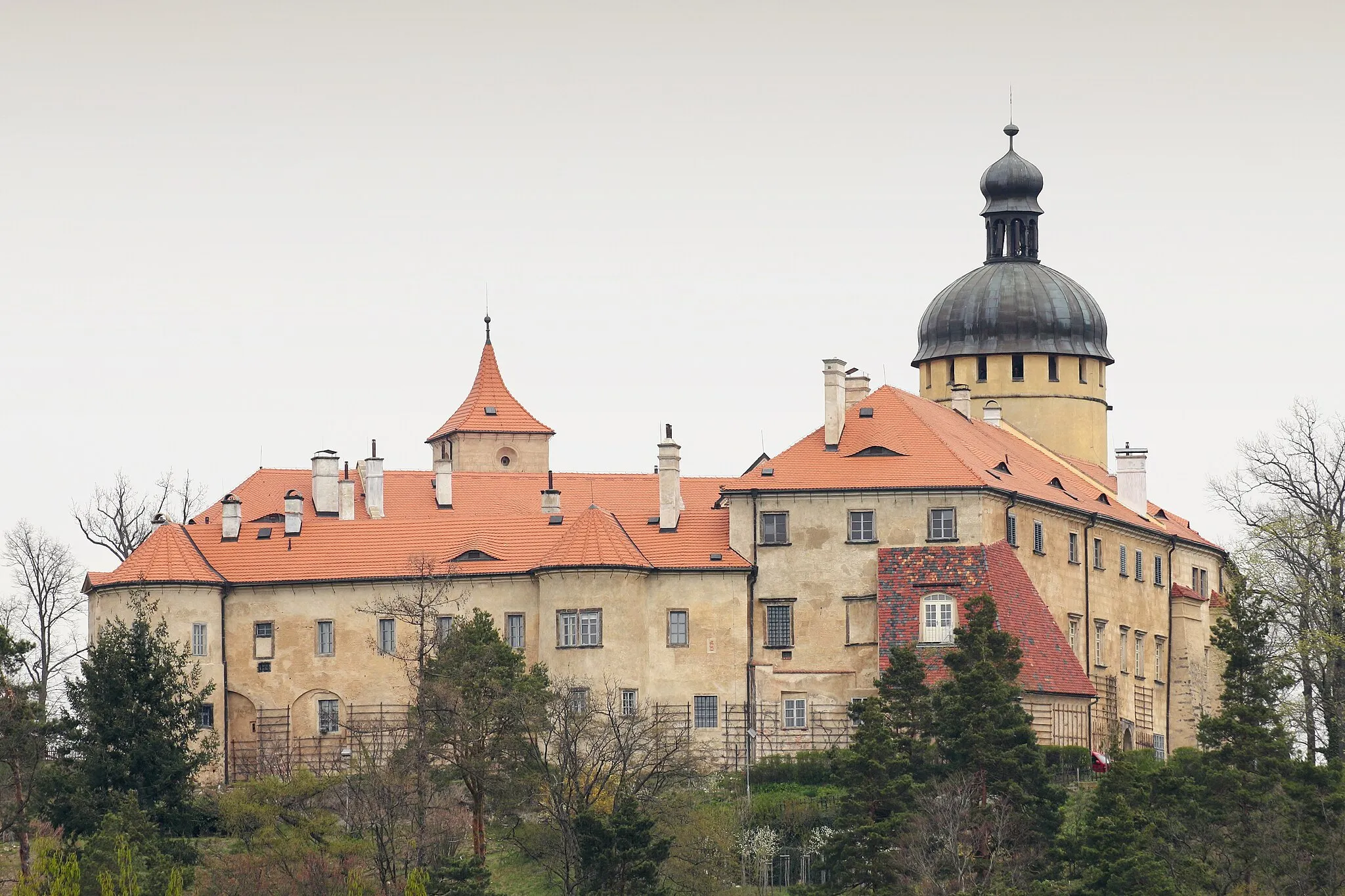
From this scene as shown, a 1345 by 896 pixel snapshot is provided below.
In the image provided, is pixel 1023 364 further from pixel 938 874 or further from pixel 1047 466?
pixel 938 874

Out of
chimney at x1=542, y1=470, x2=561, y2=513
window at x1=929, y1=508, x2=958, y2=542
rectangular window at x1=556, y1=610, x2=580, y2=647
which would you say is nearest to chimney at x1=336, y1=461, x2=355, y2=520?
chimney at x1=542, y1=470, x2=561, y2=513

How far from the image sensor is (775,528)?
89.0 meters

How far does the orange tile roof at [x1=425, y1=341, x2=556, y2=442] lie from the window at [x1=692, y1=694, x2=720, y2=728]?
1170 inches

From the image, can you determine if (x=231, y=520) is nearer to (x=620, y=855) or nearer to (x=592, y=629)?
A: (x=592, y=629)

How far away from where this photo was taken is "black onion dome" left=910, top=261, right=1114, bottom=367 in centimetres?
10544

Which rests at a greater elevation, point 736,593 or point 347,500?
point 347,500

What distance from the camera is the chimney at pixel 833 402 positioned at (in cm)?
9050

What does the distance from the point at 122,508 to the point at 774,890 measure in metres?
39.1

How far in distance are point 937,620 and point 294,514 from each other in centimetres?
1997

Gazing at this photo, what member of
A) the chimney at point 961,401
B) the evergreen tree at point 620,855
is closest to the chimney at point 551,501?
the chimney at point 961,401

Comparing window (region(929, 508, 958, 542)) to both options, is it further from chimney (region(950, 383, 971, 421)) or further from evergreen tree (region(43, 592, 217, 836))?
evergreen tree (region(43, 592, 217, 836))

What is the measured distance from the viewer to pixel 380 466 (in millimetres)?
101625

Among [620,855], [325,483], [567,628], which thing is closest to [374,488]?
[325,483]

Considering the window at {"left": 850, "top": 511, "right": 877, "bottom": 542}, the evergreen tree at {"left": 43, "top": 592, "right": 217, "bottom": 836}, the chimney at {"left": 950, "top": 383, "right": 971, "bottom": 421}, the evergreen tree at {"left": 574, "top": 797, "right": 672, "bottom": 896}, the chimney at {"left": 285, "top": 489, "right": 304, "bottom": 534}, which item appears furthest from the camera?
the chimney at {"left": 950, "top": 383, "right": 971, "bottom": 421}
